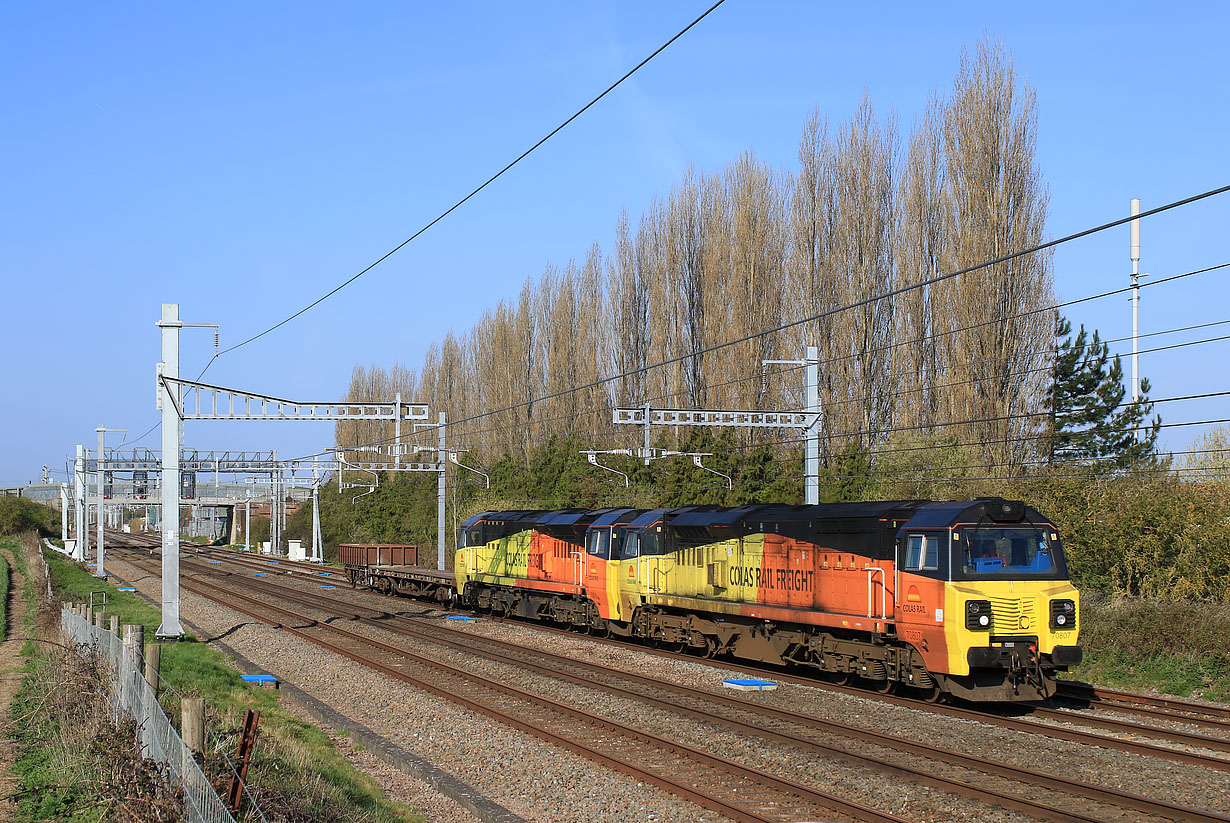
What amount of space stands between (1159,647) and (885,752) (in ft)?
34.0

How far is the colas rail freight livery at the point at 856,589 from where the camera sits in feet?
52.0

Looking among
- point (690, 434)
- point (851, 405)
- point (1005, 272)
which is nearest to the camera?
point (1005, 272)

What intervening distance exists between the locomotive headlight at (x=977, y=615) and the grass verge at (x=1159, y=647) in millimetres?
5781

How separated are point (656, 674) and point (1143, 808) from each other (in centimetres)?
1114

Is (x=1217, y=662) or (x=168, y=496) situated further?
(x=168, y=496)

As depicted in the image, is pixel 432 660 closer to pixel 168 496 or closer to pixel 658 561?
pixel 658 561

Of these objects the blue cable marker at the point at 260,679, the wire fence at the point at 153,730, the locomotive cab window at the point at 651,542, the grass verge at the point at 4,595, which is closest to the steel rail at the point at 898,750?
the locomotive cab window at the point at 651,542

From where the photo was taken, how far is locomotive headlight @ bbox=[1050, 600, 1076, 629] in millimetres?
15953

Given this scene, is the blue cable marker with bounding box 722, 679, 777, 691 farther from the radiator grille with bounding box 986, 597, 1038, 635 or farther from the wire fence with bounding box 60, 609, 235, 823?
the wire fence with bounding box 60, 609, 235, 823

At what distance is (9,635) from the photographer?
26.6 meters

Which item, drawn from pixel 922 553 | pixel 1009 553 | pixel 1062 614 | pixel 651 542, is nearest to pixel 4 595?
pixel 651 542

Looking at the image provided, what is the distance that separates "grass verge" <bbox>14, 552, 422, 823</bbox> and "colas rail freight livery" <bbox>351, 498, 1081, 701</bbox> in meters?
8.85

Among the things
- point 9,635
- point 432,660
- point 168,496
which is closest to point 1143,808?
point 432,660

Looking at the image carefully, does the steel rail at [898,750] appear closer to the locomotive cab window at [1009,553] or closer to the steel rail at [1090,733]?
the steel rail at [1090,733]
